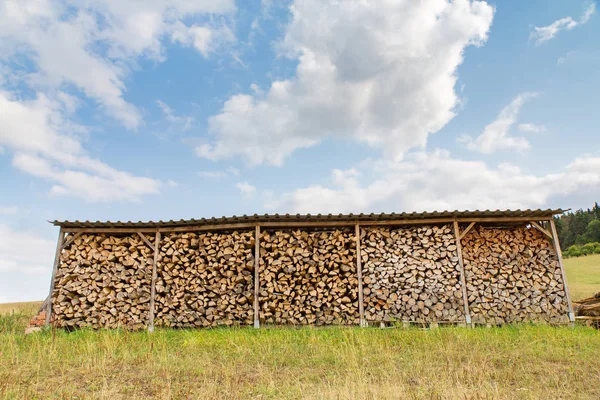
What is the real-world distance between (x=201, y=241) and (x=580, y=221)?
57.2 metres

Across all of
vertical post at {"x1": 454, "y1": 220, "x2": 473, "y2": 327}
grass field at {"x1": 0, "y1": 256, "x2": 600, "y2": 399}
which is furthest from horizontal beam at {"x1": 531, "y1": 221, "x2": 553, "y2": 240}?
grass field at {"x1": 0, "y1": 256, "x2": 600, "y2": 399}

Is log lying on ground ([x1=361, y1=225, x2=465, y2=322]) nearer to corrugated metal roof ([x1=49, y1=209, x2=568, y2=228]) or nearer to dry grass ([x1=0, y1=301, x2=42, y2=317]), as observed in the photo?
corrugated metal roof ([x1=49, y1=209, x2=568, y2=228])

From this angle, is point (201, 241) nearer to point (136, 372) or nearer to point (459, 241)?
point (136, 372)

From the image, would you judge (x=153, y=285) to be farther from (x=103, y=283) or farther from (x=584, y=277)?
(x=584, y=277)

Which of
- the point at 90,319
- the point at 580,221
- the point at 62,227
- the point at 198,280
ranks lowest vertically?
the point at 90,319

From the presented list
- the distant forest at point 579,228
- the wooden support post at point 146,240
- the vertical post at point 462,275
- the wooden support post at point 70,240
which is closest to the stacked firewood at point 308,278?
the vertical post at point 462,275

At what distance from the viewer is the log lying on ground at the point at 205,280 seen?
9289mm

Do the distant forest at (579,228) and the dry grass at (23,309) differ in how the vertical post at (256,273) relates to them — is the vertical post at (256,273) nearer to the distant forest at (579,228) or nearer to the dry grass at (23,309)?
the dry grass at (23,309)

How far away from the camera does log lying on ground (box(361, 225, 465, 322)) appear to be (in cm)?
905

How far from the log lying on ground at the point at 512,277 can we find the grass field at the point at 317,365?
0.78m

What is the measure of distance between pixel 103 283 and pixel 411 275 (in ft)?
24.6

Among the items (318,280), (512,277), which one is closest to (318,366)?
(318,280)

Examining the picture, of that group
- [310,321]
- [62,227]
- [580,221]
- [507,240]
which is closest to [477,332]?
[507,240]

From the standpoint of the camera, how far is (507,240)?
9.66 m
